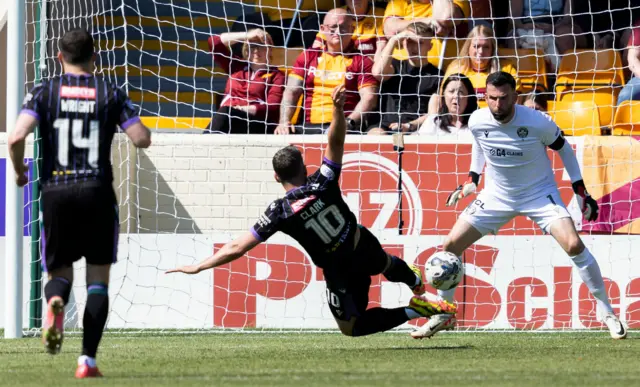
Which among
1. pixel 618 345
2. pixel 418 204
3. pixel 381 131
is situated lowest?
pixel 618 345

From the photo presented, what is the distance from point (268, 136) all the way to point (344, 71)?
5.07 feet

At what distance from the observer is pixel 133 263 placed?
10.8m

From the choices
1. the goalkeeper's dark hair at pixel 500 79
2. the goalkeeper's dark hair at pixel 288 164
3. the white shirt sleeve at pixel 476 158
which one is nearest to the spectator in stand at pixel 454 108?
the white shirt sleeve at pixel 476 158

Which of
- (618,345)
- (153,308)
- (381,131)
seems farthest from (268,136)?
(618,345)

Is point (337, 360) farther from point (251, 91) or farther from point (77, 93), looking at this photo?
point (251, 91)

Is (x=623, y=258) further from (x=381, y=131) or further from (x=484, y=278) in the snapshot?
(x=381, y=131)

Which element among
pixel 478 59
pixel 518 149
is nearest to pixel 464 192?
pixel 518 149

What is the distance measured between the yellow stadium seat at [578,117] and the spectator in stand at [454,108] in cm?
102

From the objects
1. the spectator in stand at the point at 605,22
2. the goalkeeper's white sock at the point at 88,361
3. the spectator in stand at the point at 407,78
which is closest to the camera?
the goalkeeper's white sock at the point at 88,361

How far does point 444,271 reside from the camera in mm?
8773

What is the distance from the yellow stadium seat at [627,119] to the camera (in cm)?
1205

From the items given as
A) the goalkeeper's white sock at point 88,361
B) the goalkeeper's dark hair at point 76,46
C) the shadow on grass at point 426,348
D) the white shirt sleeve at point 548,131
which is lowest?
the shadow on grass at point 426,348

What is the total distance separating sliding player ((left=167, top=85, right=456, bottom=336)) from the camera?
8.04m

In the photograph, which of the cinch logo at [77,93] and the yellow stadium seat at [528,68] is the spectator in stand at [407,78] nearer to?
the yellow stadium seat at [528,68]
